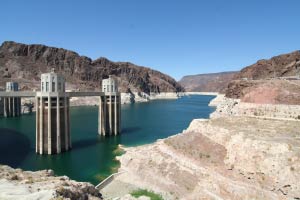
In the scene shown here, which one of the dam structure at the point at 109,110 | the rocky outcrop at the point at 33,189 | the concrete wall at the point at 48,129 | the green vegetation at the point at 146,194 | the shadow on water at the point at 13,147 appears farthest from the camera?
the dam structure at the point at 109,110

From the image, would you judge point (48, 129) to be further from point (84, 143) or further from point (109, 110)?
point (109, 110)

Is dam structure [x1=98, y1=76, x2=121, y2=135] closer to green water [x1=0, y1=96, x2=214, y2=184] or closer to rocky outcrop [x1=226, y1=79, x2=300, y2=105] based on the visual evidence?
green water [x1=0, y1=96, x2=214, y2=184]

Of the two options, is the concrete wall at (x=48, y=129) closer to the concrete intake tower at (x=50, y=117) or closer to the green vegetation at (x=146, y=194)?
the concrete intake tower at (x=50, y=117)

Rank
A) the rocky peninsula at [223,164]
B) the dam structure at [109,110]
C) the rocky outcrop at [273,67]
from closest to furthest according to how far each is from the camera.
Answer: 1. the rocky peninsula at [223,164]
2. the dam structure at [109,110]
3. the rocky outcrop at [273,67]

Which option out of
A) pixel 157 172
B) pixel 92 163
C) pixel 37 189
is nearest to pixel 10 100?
pixel 92 163

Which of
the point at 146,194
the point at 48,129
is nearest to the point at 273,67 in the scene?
the point at 48,129

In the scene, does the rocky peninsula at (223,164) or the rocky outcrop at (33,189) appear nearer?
the rocky outcrop at (33,189)

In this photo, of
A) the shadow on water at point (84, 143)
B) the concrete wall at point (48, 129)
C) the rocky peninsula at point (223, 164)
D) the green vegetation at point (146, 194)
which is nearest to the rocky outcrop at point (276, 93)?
the rocky peninsula at point (223, 164)

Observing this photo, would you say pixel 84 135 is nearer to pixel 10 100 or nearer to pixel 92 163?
pixel 92 163
